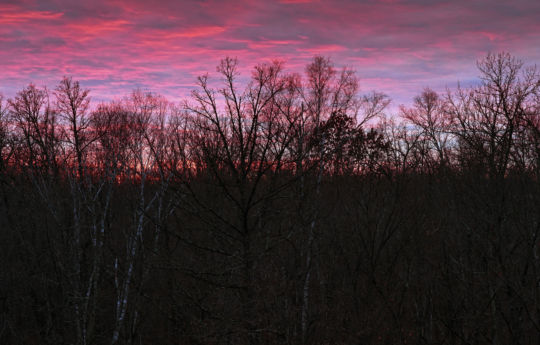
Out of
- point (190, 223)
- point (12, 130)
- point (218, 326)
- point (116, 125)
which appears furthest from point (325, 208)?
point (12, 130)

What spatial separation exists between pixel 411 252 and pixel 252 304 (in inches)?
492

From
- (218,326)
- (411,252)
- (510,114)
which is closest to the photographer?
(218,326)

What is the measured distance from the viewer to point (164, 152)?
68.7 feet

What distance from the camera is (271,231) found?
1522 cm

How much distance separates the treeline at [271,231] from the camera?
12.6 m

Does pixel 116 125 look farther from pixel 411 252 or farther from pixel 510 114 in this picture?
pixel 510 114

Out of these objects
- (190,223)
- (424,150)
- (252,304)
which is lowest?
(252,304)

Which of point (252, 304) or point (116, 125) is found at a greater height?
point (116, 125)

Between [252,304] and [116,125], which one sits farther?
[116,125]

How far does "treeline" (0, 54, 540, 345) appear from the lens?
12.6 metres

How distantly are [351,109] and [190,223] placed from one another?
31.3 ft

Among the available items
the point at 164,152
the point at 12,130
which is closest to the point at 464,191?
the point at 164,152

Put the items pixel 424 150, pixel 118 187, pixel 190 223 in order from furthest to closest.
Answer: pixel 424 150 < pixel 118 187 < pixel 190 223

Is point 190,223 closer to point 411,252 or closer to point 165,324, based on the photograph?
point 165,324
